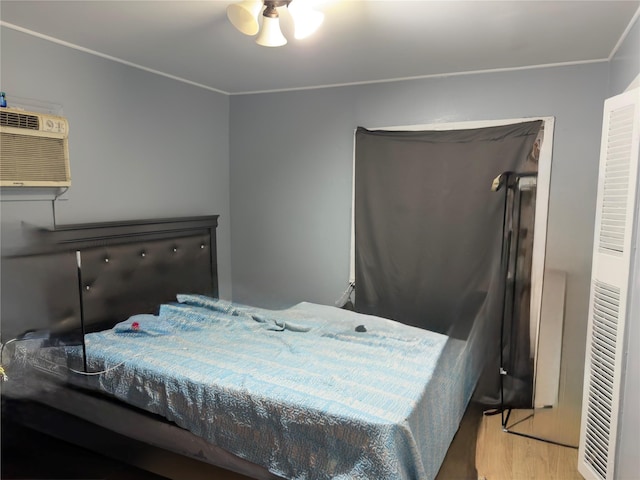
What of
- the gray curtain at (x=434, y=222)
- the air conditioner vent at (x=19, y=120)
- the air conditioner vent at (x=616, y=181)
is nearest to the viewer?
the air conditioner vent at (x=616, y=181)

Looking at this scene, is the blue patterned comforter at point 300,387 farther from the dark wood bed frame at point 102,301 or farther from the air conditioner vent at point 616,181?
the air conditioner vent at point 616,181

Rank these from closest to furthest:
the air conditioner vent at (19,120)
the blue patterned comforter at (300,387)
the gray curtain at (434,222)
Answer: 1. the blue patterned comforter at (300,387)
2. the air conditioner vent at (19,120)
3. the gray curtain at (434,222)

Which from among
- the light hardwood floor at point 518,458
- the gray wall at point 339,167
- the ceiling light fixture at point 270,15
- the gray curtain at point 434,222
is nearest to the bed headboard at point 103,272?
the gray wall at point 339,167

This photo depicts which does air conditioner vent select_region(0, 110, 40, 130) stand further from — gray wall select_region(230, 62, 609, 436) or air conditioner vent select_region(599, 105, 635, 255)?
air conditioner vent select_region(599, 105, 635, 255)

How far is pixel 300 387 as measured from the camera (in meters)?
1.63

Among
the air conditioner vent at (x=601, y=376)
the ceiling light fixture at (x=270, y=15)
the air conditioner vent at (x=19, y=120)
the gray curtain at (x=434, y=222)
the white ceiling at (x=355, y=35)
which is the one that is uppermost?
the white ceiling at (x=355, y=35)

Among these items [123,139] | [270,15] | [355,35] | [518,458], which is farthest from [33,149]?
[518,458]

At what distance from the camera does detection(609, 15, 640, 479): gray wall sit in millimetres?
1530

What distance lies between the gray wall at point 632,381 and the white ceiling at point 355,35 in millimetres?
154

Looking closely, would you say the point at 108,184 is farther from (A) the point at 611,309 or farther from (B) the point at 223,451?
(A) the point at 611,309

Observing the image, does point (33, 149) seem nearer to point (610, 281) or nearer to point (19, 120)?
point (19, 120)

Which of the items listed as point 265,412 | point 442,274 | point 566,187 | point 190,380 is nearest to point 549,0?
point 566,187

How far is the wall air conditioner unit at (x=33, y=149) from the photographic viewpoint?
1799mm

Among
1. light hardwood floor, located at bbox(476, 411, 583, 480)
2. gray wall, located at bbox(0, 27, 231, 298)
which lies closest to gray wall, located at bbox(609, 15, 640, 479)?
light hardwood floor, located at bbox(476, 411, 583, 480)
